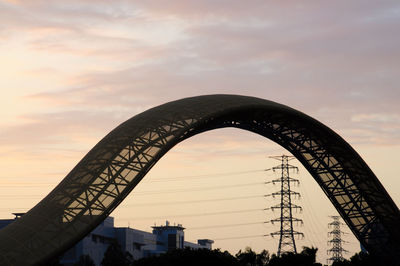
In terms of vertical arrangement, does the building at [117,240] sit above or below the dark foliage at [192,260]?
above

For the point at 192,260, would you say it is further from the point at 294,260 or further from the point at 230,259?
the point at 294,260

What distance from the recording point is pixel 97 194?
60344 millimetres

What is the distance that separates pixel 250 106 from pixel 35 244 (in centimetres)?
1985

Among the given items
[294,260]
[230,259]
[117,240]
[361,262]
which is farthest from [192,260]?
[117,240]

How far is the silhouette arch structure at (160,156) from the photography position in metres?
59.1

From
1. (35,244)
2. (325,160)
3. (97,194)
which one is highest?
(325,160)

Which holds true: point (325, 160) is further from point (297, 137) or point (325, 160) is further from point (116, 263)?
point (116, 263)

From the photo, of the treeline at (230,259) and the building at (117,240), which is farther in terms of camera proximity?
the building at (117,240)

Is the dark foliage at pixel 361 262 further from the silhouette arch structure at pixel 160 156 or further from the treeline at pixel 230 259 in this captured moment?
the silhouette arch structure at pixel 160 156

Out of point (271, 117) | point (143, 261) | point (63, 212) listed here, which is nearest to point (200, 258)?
point (143, 261)

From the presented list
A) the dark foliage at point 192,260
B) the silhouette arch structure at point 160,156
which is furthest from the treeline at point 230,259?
the silhouette arch structure at point 160,156

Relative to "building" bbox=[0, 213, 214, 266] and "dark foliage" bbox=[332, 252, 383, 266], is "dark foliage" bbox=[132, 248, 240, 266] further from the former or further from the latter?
"building" bbox=[0, 213, 214, 266]

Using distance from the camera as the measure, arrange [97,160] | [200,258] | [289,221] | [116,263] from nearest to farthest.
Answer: [97,160] → [200,258] → [116,263] → [289,221]

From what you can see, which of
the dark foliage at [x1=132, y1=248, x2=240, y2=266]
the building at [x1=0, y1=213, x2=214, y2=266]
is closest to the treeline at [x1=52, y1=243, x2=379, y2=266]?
the dark foliage at [x1=132, y1=248, x2=240, y2=266]
